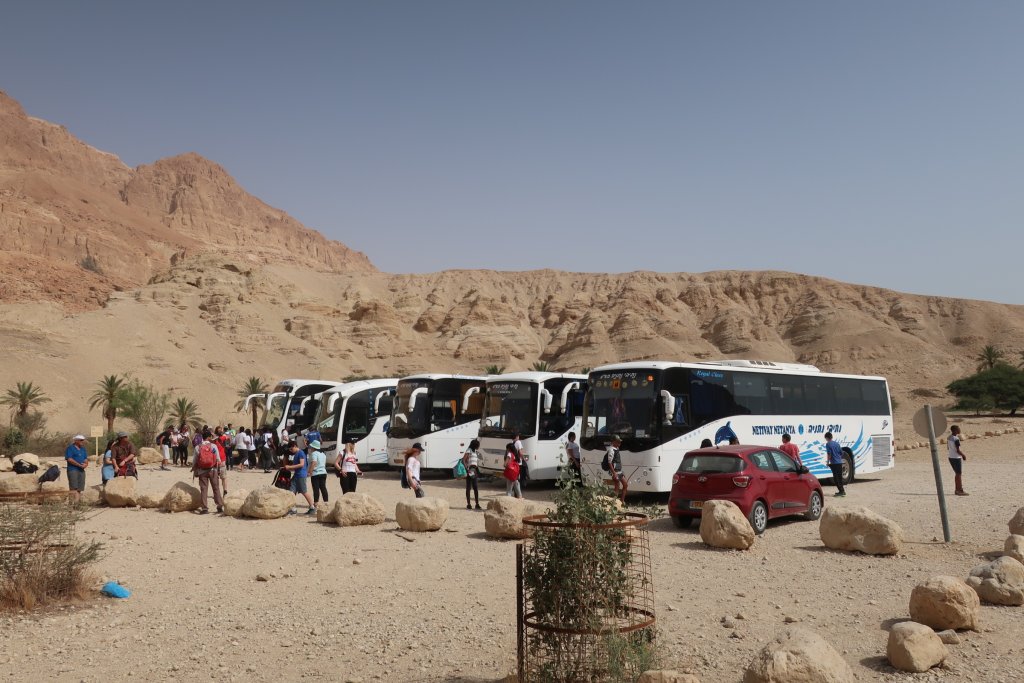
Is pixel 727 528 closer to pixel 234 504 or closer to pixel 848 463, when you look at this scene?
pixel 234 504

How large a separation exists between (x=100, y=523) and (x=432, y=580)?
894 cm

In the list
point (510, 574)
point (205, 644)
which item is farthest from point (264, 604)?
point (510, 574)

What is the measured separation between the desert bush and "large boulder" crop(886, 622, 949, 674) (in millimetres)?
8583

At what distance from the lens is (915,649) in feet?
20.1

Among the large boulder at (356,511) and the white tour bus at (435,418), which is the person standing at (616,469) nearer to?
the large boulder at (356,511)

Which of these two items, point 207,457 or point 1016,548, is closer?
point 1016,548

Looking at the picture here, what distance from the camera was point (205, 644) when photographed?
7.34m

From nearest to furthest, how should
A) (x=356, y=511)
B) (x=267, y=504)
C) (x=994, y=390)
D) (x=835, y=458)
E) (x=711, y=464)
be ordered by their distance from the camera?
(x=711, y=464) → (x=356, y=511) → (x=267, y=504) → (x=835, y=458) → (x=994, y=390)

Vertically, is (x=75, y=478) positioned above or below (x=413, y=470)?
below

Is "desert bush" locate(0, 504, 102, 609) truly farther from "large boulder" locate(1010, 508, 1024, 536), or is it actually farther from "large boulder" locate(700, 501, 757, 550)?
"large boulder" locate(1010, 508, 1024, 536)

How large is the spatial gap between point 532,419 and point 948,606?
1500cm

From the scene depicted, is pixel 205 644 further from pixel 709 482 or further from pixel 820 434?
pixel 820 434

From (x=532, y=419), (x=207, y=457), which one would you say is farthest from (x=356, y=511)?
(x=532, y=419)

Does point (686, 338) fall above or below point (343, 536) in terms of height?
above
